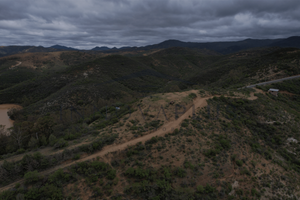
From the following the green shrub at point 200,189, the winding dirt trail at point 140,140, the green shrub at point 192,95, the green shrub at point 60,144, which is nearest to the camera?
the green shrub at point 200,189

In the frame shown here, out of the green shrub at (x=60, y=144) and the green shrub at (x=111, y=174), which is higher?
the green shrub at (x=60, y=144)

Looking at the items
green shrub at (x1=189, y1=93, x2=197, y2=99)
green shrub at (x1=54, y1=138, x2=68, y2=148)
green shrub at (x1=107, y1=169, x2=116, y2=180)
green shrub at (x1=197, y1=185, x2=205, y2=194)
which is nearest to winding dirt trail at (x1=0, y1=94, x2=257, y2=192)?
green shrub at (x1=189, y1=93, x2=197, y2=99)

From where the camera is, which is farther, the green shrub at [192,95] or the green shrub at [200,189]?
the green shrub at [192,95]

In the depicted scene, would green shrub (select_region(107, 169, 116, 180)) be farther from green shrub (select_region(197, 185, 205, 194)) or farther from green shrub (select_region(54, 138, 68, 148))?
green shrub (select_region(197, 185, 205, 194))

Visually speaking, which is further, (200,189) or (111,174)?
(111,174)

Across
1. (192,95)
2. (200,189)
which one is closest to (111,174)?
(200,189)

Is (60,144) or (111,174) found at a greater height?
(60,144)

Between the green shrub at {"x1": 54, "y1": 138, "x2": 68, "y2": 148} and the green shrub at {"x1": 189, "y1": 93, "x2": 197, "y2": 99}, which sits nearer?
the green shrub at {"x1": 54, "y1": 138, "x2": 68, "y2": 148}

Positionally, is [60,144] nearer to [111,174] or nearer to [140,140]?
[111,174]

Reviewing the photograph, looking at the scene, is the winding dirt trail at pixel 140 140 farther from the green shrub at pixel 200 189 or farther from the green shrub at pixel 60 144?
the green shrub at pixel 200 189

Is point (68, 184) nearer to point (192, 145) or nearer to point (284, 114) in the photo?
point (192, 145)

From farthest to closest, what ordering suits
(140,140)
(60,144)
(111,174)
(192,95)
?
(192,95), (140,140), (60,144), (111,174)

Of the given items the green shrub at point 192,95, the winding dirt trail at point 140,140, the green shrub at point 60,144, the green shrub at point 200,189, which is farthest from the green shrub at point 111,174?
the green shrub at point 192,95

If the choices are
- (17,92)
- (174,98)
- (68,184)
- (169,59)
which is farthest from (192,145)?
(169,59)
